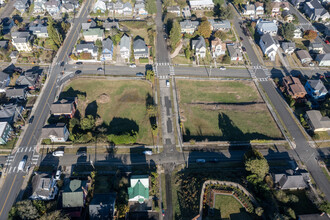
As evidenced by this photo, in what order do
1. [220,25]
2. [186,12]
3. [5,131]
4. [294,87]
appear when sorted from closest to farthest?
[5,131] < [294,87] < [220,25] < [186,12]

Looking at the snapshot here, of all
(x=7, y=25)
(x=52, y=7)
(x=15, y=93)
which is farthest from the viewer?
(x=52, y=7)

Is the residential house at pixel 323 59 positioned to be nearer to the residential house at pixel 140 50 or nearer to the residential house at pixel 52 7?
the residential house at pixel 140 50

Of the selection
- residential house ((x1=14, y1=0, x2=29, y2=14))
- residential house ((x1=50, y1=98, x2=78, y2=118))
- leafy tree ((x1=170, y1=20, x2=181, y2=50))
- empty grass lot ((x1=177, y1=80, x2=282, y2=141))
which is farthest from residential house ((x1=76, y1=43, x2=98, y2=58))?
residential house ((x1=14, y1=0, x2=29, y2=14))

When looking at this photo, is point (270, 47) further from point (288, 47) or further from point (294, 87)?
point (294, 87)

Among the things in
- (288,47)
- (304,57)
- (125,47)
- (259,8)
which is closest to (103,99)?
(125,47)

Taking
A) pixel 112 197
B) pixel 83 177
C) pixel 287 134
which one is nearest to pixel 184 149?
pixel 112 197

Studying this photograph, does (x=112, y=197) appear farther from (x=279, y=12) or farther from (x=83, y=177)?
(x=279, y=12)
